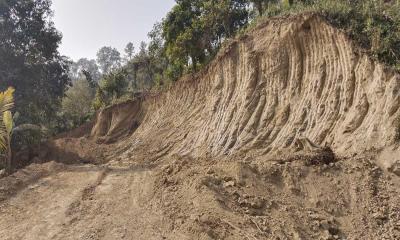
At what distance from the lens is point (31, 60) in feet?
82.9

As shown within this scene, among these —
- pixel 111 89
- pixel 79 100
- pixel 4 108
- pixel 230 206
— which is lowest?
pixel 230 206

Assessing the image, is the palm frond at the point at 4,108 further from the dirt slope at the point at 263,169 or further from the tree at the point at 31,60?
the tree at the point at 31,60

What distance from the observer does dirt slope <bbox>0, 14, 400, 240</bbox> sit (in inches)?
289

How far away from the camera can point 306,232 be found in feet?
23.3

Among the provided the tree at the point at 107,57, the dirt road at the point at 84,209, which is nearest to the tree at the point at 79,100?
the dirt road at the point at 84,209

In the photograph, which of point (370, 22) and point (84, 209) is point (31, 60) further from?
point (370, 22)

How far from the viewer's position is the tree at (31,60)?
2341 cm

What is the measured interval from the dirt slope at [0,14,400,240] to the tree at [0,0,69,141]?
Result: 1052 centimetres

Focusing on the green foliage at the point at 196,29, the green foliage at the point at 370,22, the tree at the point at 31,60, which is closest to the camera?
the green foliage at the point at 370,22

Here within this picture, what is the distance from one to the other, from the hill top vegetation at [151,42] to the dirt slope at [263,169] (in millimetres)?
1171

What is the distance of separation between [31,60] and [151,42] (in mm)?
7970

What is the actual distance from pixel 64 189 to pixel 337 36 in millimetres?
8443

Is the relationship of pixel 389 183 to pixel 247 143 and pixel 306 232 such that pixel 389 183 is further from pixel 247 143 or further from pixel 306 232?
pixel 247 143

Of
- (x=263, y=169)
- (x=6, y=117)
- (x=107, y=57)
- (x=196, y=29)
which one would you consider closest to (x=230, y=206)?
(x=263, y=169)
